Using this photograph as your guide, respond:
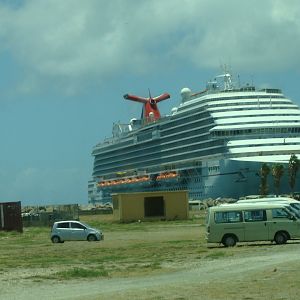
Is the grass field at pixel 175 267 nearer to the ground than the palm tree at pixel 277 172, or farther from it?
nearer to the ground

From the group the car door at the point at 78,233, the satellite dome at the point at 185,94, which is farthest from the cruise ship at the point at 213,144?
the car door at the point at 78,233

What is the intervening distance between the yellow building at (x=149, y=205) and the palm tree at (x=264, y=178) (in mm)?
24732

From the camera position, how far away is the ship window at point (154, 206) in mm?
62562

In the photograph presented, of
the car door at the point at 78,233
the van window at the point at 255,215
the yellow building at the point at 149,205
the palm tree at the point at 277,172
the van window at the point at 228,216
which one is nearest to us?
the van window at the point at 255,215

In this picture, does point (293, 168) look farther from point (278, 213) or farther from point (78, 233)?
point (278, 213)

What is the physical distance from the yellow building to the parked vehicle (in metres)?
22.5

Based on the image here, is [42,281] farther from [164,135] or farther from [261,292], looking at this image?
[164,135]

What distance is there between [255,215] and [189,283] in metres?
14.4

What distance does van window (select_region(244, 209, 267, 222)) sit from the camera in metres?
29.8

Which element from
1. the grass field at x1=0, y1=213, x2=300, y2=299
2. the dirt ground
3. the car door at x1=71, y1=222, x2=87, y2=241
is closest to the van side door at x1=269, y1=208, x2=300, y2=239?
the grass field at x1=0, y1=213, x2=300, y2=299

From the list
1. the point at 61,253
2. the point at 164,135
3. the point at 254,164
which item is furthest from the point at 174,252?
the point at 164,135

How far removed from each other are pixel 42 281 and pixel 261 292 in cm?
629

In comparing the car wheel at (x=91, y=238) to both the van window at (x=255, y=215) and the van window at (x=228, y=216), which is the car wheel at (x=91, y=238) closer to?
the van window at (x=228, y=216)

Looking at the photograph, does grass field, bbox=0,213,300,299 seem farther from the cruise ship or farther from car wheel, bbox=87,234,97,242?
the cruise ship
